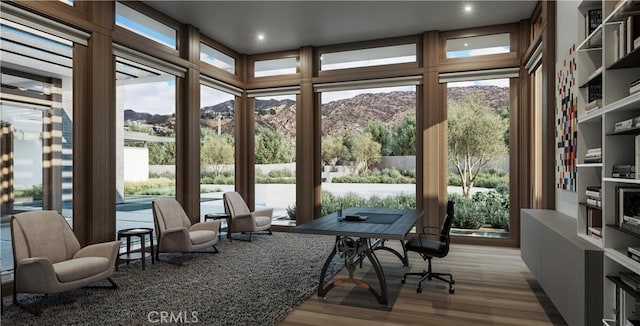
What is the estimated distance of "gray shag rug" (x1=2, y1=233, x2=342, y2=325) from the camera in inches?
121

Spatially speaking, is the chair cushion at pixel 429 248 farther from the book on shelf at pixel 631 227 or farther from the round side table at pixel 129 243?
the round side table at pixel 129 243

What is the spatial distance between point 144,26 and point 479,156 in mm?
5607

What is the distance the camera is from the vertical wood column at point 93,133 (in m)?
4.38

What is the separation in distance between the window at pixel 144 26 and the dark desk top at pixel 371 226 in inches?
148

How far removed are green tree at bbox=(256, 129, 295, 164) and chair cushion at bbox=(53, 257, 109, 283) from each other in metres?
4.15

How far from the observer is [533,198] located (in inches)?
217

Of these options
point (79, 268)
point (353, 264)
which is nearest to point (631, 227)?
point (353, 264)

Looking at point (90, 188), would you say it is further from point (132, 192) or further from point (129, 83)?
point (129, 83)

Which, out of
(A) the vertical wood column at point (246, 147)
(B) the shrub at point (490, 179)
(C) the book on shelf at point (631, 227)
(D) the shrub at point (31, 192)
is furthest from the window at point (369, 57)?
(D) the shrub at point (31, 192)

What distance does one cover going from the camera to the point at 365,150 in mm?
6941

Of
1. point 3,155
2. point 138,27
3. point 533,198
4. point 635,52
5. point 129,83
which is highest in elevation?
point 138,27

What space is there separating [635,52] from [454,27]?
426 centimetres

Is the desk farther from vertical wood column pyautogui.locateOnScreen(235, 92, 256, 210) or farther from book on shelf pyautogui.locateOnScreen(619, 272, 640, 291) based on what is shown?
vertical wood column pyautogui.locateOnScreen(235, 92, 256, 210)

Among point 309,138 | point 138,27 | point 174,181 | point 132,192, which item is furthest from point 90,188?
point 309,138
